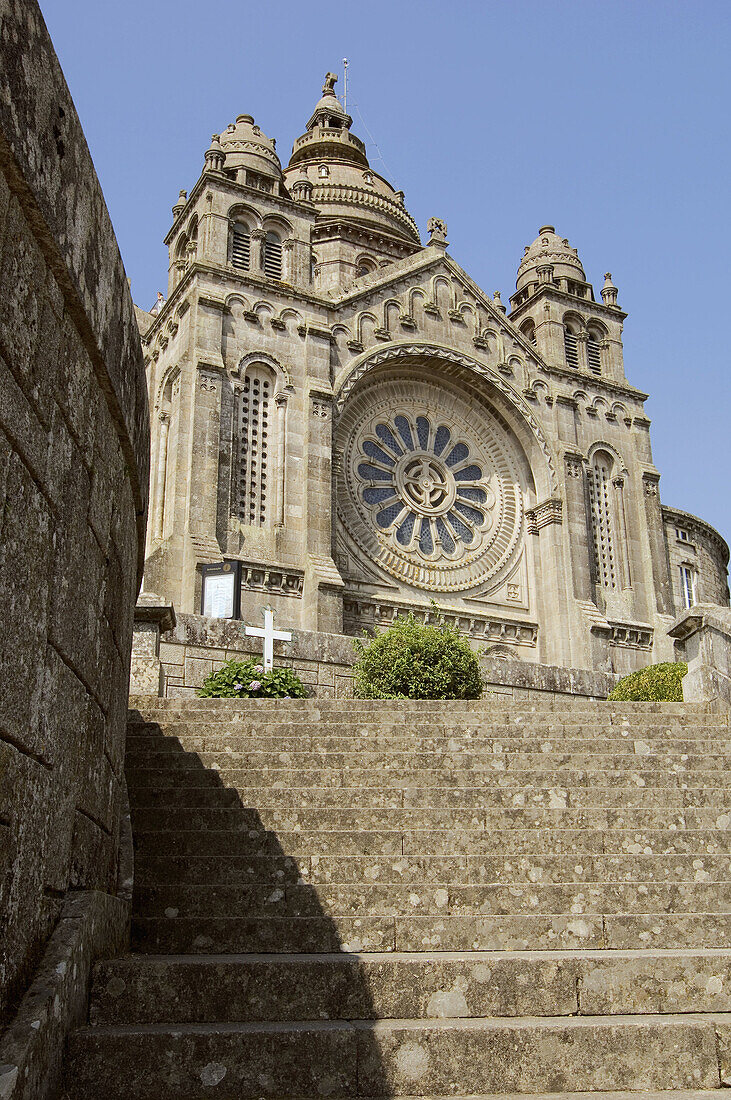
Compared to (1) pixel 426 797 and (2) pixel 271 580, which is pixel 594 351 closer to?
(2) pixel 271 580

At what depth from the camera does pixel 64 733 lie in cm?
407

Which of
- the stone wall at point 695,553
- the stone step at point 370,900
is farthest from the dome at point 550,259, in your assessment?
the stone step at point 370,900

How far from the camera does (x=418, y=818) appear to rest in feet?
23.5

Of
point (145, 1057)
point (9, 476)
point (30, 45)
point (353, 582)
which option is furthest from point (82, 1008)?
point (353, 582)

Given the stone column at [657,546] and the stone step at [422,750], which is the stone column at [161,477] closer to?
the stone column at [657,546]

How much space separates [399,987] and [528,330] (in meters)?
25.0

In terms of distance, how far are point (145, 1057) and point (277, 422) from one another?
60.1ft

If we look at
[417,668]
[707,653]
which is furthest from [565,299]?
[707,653]

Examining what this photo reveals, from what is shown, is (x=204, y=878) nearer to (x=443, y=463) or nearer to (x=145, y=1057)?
(x=145, y=1057)

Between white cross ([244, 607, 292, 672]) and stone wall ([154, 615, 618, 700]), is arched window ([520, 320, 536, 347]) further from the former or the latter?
white cross ([244, 607, 292, 672])

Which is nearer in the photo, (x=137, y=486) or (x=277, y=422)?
(x=137, y=486)

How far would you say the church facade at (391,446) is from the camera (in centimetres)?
2070

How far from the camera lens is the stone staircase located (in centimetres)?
414

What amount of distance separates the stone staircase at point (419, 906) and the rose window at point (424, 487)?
13.1 meters
